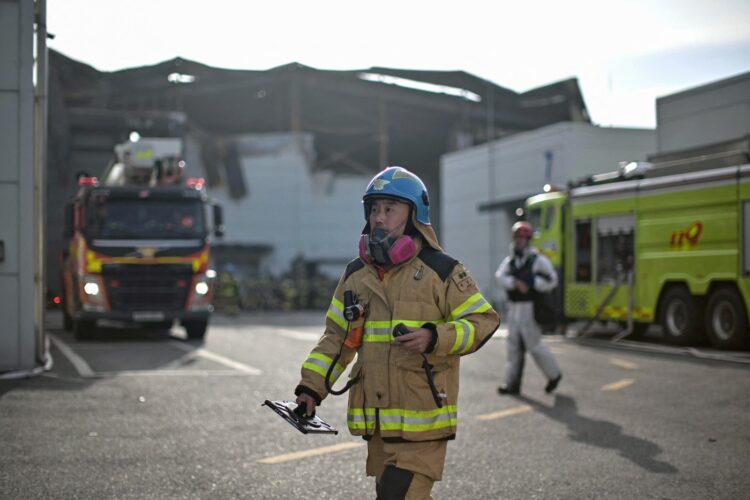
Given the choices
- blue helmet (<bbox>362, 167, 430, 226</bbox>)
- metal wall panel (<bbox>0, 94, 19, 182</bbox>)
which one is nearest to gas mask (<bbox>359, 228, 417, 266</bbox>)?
blue helmet (<bbox>362, 167, 430, 226</bbox>)

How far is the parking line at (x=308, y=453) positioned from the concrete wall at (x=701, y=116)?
9559 millimetres

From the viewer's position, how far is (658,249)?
55.8 ft

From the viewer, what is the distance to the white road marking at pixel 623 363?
1321cm

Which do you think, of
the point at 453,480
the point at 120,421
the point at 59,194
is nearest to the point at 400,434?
the point at 453,480

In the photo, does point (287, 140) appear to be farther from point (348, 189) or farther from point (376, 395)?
point (376, 395)

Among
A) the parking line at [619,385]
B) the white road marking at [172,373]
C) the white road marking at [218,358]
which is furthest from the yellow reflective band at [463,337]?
the white road marking at [218,358]

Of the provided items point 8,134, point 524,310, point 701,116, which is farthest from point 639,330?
point 8,134

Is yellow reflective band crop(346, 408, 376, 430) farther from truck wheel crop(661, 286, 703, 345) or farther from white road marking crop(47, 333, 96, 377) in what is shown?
truck wheel crop(661, 286, 703, 345)

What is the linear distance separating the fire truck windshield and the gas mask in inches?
533

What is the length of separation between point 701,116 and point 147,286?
9733 mm

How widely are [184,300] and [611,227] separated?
7.82 m

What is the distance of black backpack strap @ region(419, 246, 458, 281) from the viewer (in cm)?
413

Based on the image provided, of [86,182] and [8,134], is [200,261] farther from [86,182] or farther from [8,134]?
[8,134]

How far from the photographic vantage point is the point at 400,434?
13.2 feet
